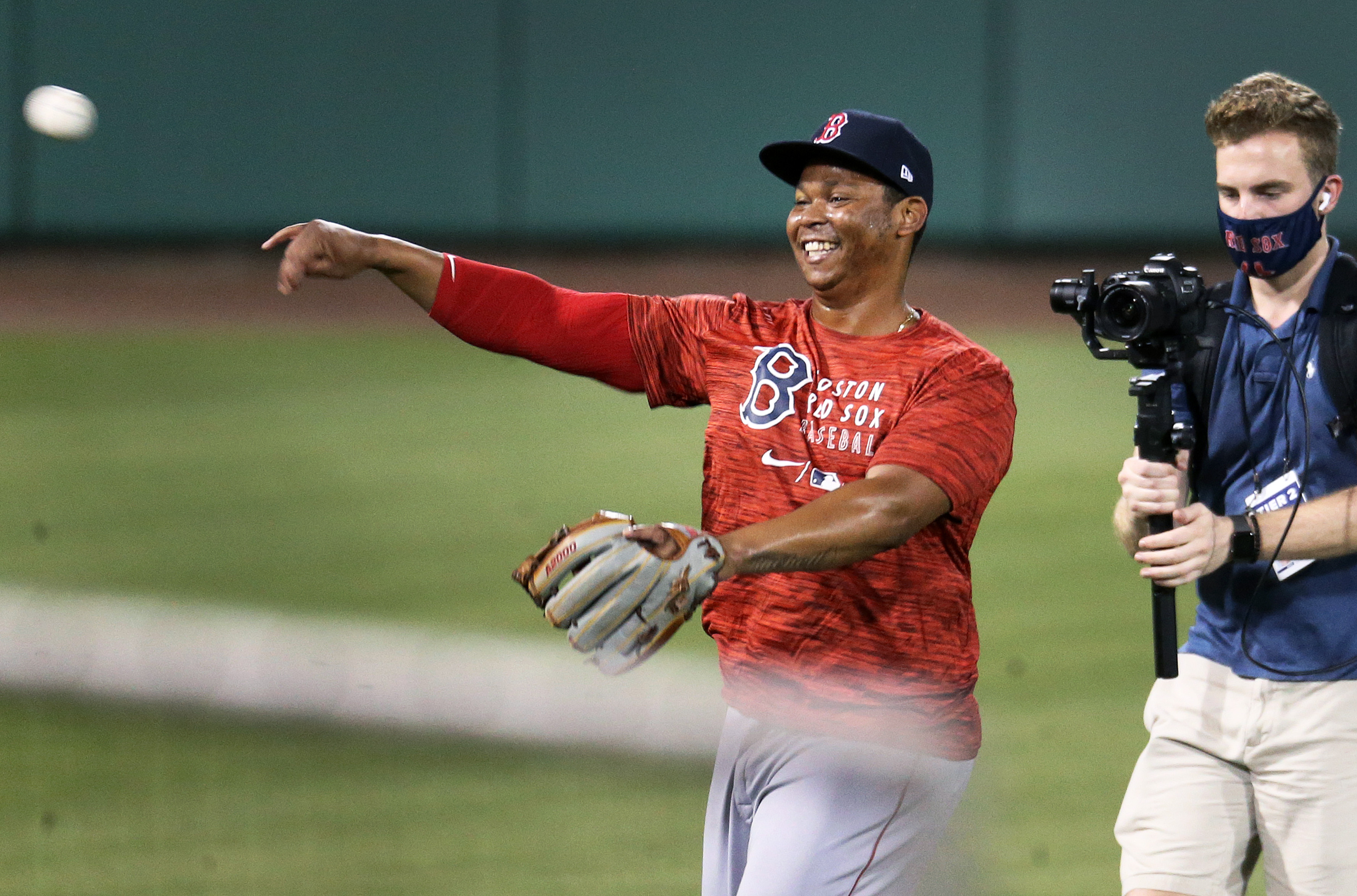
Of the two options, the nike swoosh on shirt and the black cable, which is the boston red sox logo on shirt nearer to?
the nike swoosh on shirt

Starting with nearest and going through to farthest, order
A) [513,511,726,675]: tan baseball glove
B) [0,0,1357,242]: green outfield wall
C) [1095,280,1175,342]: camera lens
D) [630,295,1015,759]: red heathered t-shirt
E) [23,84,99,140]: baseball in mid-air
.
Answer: [513,511,726,675]: tan baseball glove → [630,295,1015,759]: red heathered t-shirt → [1095,280,1175,342]: camera lens → [23,84,99,140]: baseball in mid-air → [0,0,1357,242]: green outfield wall

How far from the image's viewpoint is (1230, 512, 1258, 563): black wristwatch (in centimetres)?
350

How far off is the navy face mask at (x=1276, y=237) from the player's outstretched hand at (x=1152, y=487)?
0.53m

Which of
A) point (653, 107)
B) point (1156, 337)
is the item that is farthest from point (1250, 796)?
point (653, 107)

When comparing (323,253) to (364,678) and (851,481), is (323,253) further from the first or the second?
(364,678)

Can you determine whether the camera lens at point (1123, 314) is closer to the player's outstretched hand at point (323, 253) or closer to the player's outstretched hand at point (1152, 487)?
the player's outstretched hand at point (1152, 487)

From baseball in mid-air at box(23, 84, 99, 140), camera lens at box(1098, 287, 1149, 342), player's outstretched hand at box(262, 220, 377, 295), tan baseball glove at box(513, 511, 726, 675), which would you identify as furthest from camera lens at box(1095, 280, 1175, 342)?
baseball in mid-air at box(23, 84, 99, 140)

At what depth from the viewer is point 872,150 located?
3545mm

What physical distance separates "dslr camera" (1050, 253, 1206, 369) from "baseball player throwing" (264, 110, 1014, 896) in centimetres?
29

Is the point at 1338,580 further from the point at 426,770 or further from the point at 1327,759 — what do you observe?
the point at 426,770

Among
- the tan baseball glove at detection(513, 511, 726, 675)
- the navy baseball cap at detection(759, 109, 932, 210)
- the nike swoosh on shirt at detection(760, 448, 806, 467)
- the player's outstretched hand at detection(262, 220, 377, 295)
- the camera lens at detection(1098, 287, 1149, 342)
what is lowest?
the tan baseball glove at detection(513, 511, 726, 675)

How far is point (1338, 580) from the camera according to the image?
12.0 feet

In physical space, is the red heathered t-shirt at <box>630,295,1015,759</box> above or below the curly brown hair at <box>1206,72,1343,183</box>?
below

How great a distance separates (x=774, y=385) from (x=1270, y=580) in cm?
120
